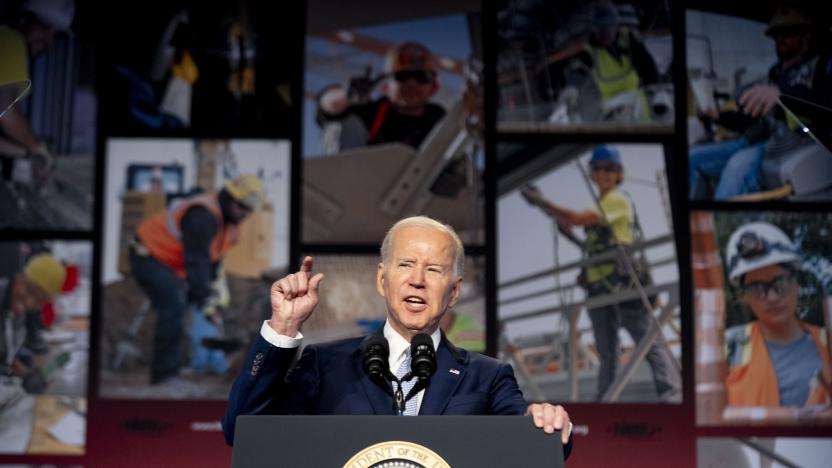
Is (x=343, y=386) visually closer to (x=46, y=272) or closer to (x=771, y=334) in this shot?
(x=46, y=272)

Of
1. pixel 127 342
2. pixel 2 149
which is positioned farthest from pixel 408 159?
pixel 2 149

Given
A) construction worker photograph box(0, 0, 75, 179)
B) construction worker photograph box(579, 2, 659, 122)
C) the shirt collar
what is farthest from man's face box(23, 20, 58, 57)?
the shirt collar

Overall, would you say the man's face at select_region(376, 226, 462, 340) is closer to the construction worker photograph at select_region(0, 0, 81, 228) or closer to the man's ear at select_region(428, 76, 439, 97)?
the man's ear at select_region(428, 76, 439, 97)

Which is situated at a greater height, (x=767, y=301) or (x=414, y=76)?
(x=414, y=76)

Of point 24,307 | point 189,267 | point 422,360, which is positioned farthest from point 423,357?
point 24,307

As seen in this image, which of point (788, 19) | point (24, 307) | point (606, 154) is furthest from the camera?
point (788, 19)

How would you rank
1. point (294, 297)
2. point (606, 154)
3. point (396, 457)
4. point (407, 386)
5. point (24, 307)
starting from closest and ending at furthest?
1. point (396, 457)
2. point (294, 297)
3. point (407, 386)
4. point (24, 307)
5. point (606, 154)

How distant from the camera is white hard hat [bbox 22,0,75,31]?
461cm

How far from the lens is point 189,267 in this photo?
177 inches

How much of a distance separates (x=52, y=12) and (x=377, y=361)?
3473 mm

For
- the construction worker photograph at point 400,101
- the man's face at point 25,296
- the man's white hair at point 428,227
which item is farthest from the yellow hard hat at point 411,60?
the man's white hair at point 428,227

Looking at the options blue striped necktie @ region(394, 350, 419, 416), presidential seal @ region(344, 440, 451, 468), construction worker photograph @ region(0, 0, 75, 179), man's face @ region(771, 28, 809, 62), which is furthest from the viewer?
man's face @ region(771, 28, 809, 62)

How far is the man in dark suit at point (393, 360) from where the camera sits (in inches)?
69.9

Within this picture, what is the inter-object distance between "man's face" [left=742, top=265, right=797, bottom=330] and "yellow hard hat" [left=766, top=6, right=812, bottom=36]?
3.67 feet
